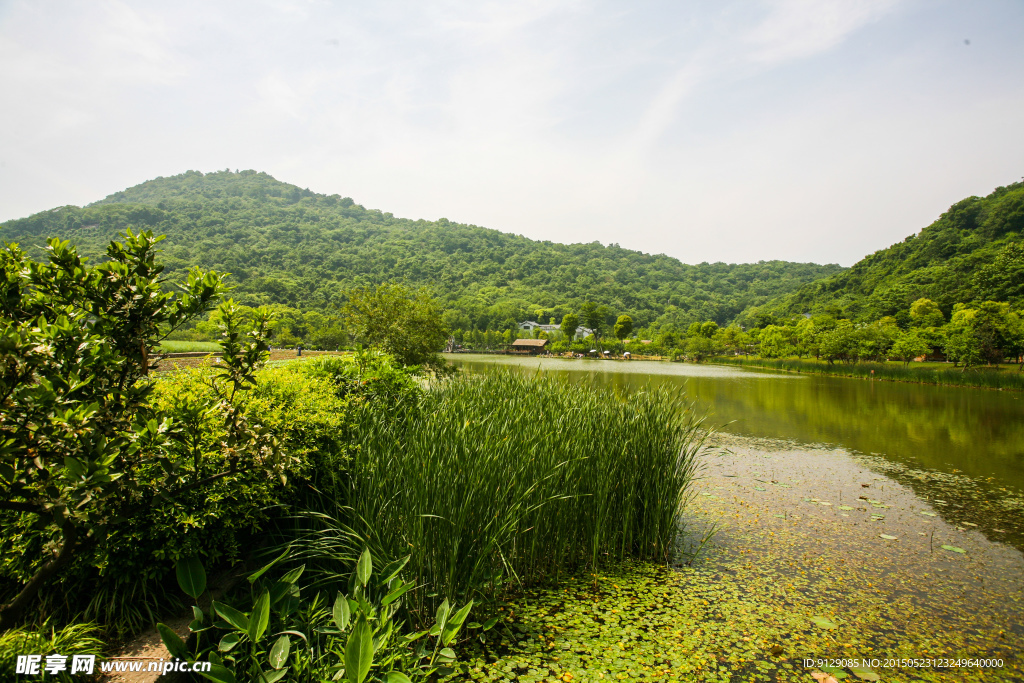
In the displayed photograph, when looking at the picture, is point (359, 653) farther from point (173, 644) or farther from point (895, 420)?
point (895, 420)

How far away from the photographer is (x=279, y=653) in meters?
1.82

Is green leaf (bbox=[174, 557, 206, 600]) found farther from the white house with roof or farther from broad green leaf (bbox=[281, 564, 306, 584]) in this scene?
the white house with roof

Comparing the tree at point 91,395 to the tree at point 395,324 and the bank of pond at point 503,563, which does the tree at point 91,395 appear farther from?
the tree at point 395,324

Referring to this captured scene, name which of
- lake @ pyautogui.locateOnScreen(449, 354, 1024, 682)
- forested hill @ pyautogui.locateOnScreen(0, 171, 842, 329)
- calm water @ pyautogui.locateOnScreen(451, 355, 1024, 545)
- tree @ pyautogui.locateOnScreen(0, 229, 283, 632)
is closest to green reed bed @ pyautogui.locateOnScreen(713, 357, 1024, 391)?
calm water @ pyautogui.locateOnScreen(451, 355, 1024, 545)

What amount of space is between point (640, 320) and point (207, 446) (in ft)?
262

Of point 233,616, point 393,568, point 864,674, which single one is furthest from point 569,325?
point 233,616

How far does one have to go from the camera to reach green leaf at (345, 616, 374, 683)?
1706mm

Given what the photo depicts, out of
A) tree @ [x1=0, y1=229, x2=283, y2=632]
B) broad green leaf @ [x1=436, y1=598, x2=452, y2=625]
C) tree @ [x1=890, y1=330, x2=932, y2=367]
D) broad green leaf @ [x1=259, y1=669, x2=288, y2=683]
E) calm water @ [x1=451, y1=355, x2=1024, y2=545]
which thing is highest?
tree @ [x1=890, y1=330, x2=932, y2=367]

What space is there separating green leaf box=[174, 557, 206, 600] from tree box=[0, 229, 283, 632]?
30cm

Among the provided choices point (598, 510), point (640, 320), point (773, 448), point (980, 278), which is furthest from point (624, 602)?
point (640, 320)

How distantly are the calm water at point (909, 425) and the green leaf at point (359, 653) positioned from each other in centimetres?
359

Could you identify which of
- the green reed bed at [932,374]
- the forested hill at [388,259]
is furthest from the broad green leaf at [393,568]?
the forested hill at [388,259]

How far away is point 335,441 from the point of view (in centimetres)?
331

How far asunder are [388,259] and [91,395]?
231 feet
